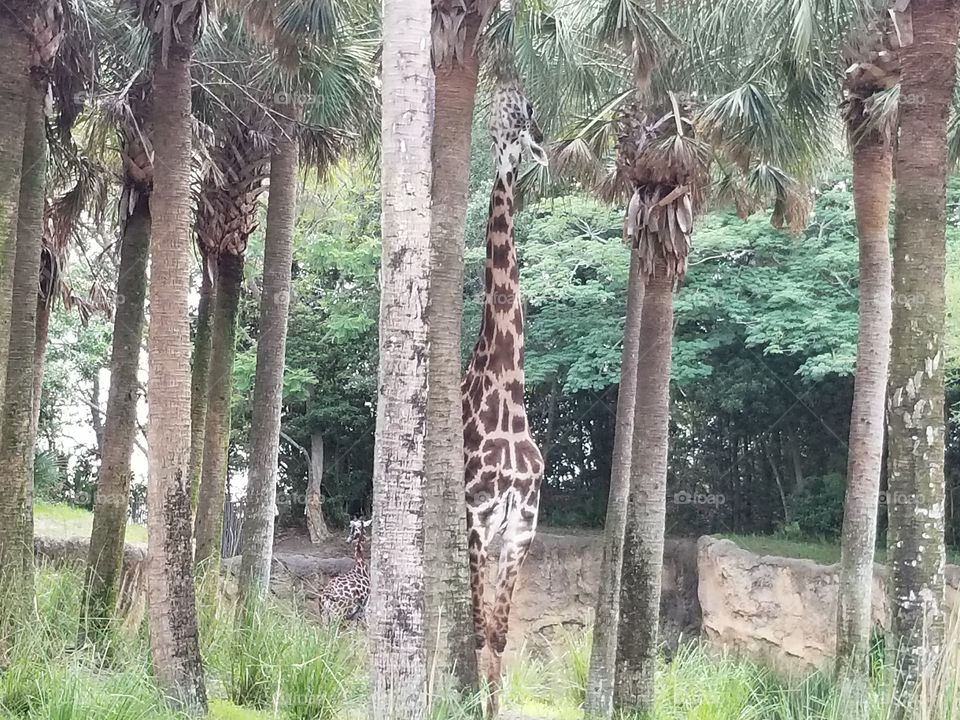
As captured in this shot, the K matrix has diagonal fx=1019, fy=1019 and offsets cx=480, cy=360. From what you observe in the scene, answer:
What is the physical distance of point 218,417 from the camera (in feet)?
Result: 35.6

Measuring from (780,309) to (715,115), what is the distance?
8531mm

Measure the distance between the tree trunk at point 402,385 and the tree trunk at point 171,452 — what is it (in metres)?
2.18

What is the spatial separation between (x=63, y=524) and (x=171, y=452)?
1267 centimetres

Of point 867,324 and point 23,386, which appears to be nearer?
point 23,386

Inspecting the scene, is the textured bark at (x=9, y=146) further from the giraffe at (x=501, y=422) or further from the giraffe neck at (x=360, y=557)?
the giraffe neck at (x=360, y=557)

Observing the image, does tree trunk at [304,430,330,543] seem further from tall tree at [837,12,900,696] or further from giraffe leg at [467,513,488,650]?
tall tree at [837,12,900,696]

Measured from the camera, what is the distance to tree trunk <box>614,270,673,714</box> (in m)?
8.41

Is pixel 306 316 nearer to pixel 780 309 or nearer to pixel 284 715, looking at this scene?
pixel 780 309

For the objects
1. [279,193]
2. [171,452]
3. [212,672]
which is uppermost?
[279,193]

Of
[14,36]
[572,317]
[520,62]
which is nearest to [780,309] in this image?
[572,317]

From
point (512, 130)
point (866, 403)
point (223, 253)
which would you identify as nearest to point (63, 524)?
point (223, 253)

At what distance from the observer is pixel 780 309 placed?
17828mm

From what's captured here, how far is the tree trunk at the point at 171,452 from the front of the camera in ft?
22.2

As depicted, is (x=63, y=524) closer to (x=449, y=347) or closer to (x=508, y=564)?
(x=508, y=564)
